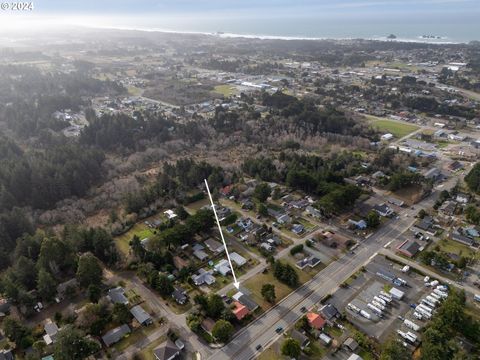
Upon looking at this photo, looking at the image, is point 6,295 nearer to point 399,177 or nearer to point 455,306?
point 455,306

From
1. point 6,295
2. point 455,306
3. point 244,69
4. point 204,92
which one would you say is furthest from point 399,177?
point 244,69

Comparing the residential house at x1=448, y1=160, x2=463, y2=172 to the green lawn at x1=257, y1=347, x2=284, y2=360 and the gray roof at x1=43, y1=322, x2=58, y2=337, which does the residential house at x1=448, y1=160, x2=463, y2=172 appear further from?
the gray roof at x1=43, y1=322, x2=58, y2=337

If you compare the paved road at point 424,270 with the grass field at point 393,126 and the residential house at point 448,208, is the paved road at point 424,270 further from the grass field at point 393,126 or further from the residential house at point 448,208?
the grass field at point 393,126

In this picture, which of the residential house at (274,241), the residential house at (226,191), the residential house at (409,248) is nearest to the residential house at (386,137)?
the residential house at (409,248)

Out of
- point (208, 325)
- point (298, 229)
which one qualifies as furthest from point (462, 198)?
point (208, 325)

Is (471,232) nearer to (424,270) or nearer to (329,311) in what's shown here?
(424,270)

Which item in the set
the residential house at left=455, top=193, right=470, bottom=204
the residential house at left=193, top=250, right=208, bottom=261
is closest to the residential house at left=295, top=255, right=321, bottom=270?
the residential house at left=193, top=250, right=208, bottom=261
